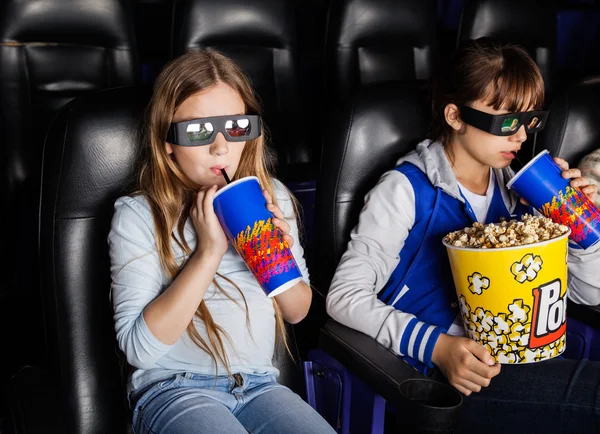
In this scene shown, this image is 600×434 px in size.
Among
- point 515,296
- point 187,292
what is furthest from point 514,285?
point 187,292

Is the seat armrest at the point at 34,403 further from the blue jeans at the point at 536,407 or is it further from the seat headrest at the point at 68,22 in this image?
the seat headrest at the point at 68,22

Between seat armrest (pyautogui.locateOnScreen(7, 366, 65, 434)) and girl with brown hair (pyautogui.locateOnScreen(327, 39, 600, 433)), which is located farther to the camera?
girl with brown hair (pyautogui.locateOnScreen(327, 39, 600, 433))

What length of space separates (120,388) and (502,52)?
1075 mm

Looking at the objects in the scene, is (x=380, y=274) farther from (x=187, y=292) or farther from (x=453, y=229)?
(x=187, y=292)

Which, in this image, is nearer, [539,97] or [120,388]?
[120,388]

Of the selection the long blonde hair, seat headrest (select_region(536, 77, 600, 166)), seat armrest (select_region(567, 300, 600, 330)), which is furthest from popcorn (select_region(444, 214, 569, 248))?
seat headrest (select_region(536, 77, 600, 166))

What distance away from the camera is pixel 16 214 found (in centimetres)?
220

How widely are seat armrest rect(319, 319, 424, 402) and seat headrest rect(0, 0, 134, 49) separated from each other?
150cm

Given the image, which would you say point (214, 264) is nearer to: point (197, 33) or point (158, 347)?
point (158, 347)

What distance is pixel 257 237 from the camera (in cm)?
117

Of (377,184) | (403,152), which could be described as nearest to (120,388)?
(377,184)

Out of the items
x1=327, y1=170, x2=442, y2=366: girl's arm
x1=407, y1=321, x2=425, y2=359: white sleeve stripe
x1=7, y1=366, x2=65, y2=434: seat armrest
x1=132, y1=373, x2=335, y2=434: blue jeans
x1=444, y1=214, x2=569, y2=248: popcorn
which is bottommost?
x1=132, y1=373, x2=335, y2=434: blue jeans

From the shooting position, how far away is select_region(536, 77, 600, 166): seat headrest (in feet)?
6.05

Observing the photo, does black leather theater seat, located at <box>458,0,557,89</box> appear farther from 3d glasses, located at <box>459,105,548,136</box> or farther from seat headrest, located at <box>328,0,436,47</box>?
3d glasses, located at <box>459,105,548,136</box>
